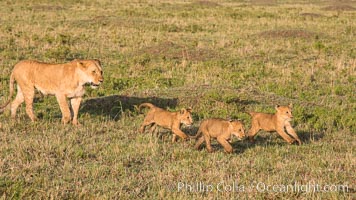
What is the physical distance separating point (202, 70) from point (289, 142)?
323 inches

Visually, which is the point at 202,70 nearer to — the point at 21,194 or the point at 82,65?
the point at 82,65

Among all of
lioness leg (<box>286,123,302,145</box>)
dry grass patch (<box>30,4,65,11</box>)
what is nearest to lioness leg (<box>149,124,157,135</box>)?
lioness leg (<box>286,123,302,145</box>)

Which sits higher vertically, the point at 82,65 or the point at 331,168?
the point at 82,65

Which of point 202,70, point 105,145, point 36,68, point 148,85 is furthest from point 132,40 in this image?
point 105,145

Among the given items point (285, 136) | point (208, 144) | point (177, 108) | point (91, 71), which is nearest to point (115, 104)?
point (177, 108)

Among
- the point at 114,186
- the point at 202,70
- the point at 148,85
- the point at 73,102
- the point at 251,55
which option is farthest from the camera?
the point at 251,55

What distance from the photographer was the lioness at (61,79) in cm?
1016

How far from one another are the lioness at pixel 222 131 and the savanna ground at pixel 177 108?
0.63ft

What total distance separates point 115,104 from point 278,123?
168 inches

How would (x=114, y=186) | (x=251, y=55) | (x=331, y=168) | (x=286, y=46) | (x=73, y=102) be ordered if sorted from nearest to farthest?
(x=114, y=186)
(x=331, y=168)
(x=73, y=102)
(x=251, y=55)
(x=286, y=46)

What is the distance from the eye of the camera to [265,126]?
Result: 995 centimetres

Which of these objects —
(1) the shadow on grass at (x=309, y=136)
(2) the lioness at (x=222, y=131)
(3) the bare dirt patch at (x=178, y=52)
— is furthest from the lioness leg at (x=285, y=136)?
(3) the bare dirt patch at (x=178, y=52)

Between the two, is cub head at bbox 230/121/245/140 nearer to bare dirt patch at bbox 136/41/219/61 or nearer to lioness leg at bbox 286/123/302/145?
lioness leg at bbox 286/123/302/145

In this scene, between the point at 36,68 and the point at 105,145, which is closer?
the point at 105,145
